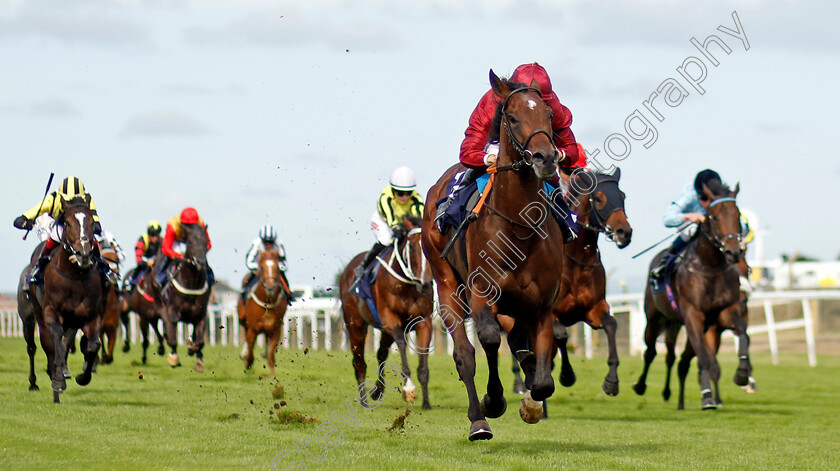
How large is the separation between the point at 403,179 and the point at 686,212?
3194 millimetres

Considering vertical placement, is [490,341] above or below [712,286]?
below

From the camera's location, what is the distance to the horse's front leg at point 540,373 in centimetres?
629

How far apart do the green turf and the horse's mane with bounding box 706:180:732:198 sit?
7.40 feet

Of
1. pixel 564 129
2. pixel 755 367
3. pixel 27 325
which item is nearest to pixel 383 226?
Result: pixel 27 325

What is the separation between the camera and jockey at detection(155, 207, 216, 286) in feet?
52.3

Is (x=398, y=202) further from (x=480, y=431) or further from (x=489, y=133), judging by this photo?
(x=480, y=431)

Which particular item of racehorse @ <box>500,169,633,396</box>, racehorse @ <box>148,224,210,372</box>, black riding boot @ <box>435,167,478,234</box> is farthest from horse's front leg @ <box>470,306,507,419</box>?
racehorse @ <box>148,224,210,372</box>

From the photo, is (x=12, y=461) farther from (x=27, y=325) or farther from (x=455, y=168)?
(x=27, y=325)

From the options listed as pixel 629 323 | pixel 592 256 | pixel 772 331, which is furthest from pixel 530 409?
pixel 629 323

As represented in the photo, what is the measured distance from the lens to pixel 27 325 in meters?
12.3

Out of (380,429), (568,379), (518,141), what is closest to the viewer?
(518,141)

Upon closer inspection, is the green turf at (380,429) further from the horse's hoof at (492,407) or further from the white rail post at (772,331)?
the white rail post at (772,331)

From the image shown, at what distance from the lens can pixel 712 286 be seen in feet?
36.5

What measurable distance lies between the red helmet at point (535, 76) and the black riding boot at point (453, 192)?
2.34 feet
